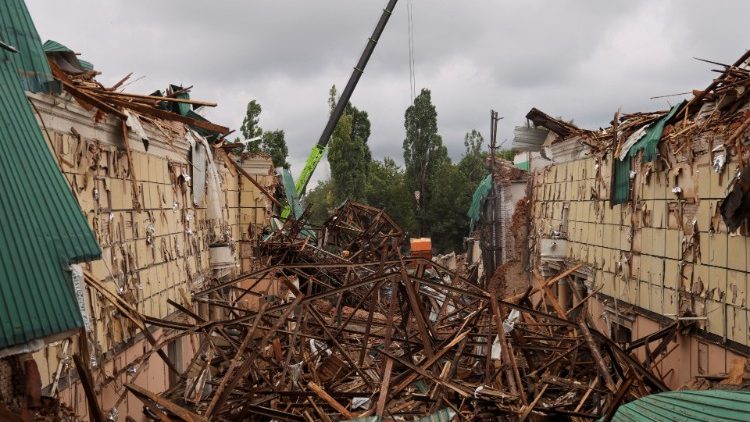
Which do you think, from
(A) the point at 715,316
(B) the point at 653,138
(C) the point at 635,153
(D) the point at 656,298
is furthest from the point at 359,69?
(A) the point at 715,316

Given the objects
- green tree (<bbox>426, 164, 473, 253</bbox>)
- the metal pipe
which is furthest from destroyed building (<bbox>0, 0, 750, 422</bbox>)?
green tree (<bbox>426, 164, 473, 253</bbox>)

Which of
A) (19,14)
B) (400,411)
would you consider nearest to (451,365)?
(400,411)

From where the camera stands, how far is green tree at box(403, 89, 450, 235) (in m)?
49.6

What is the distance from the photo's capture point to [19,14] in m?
6.37

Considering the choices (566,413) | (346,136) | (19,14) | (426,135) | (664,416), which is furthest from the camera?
(426,135)

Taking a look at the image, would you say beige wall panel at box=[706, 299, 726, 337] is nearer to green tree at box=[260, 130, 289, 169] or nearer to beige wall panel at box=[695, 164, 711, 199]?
beige wall panel at box=[695, 164, 711, 199]

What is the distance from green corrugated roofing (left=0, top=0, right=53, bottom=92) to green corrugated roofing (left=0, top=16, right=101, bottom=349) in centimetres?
56

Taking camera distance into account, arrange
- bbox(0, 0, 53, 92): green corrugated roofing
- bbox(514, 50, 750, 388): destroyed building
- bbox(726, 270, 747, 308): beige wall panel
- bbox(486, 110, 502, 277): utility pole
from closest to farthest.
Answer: bbox(0, 0, 53, 92): green corrugated roofing
bbox(726, 270, 747, 308): beige wall panel
bbox(514, 50, 750, 388): destroyed building
bbox(486, 110, 502, 277): utility pole

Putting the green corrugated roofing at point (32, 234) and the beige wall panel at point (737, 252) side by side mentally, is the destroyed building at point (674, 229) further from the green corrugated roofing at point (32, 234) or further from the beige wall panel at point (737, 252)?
the green corrugated roofing at point (32, 234)

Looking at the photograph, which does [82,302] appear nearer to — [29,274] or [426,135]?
[29,274]

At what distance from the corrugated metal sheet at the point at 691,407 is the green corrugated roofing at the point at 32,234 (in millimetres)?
4438

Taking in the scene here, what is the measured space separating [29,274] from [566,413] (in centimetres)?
560

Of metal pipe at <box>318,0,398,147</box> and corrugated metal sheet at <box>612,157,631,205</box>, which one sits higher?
metal pipe at <box>318,0,398,147</box>

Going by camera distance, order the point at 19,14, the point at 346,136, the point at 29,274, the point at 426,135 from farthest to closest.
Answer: the point at 426,135 < the point at 346,136 < the point at 19,14 < the point at 29,274
